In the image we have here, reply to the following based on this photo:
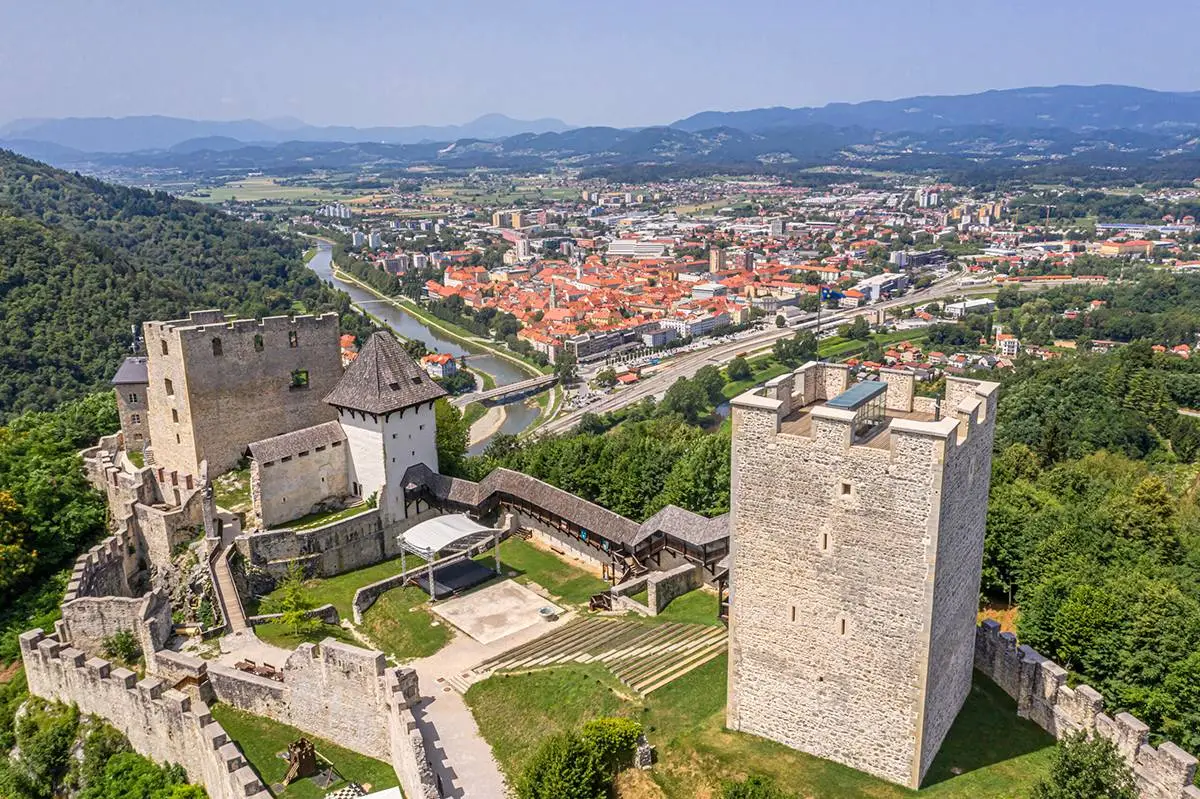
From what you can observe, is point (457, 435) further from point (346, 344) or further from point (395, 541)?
point (346, 344)

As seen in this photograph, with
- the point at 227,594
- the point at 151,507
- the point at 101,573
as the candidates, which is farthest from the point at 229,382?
the point at 227,594

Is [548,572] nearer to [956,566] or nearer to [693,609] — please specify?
[693,609]

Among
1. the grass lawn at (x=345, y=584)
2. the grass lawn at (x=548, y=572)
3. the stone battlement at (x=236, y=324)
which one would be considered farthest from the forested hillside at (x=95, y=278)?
the grass lawn at (x=548, y=572)

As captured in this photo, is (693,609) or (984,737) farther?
(693,609)

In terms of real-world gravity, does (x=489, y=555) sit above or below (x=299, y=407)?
below

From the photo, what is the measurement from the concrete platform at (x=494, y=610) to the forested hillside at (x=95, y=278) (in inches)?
1685

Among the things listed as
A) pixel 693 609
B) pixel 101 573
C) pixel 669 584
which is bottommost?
pixel 693 609

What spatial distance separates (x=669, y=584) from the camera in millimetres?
25422

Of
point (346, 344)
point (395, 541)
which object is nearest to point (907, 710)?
point (395, 541)

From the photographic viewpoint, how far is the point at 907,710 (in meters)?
16.3

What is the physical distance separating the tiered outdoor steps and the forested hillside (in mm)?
46965

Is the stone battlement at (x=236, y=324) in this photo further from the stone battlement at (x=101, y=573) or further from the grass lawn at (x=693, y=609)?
the grass lawn at (x=693, y=609)

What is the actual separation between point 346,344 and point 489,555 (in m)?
65.3

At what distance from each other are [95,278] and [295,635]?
174 ft
